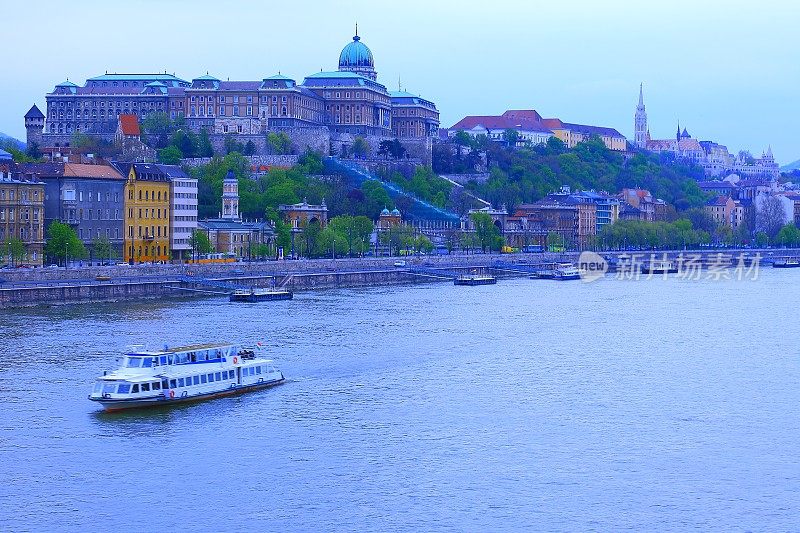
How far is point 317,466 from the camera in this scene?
19.9 m

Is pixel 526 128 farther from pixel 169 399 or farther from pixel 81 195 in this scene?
pixel 169 399

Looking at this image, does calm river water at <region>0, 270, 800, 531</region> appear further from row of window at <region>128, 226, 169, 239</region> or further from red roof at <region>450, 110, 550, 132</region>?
red roof at <region>450, 110, 550, 132</region>

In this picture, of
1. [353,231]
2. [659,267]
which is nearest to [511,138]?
[659,267]

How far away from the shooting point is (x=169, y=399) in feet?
80.4

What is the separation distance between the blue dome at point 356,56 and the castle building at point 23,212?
4641cm

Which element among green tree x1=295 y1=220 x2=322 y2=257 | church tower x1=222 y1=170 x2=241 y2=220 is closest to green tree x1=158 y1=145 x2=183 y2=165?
church tower x1=222 y1=170 x2=241 y2=220

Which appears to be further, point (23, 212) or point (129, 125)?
point (129, 125)

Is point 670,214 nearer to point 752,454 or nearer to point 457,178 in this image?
point 457,178

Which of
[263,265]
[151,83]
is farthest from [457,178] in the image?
[263,265]

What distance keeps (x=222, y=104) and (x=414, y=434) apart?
6261cm

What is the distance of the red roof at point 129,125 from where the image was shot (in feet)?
256

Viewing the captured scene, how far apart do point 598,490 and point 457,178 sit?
71.7 metres

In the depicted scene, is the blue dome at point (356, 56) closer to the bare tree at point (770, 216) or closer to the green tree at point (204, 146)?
the green tree at point (204, 146)

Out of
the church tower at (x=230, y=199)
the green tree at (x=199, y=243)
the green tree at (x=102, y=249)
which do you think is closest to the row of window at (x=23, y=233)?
the green tree at (x=102, y=249)
